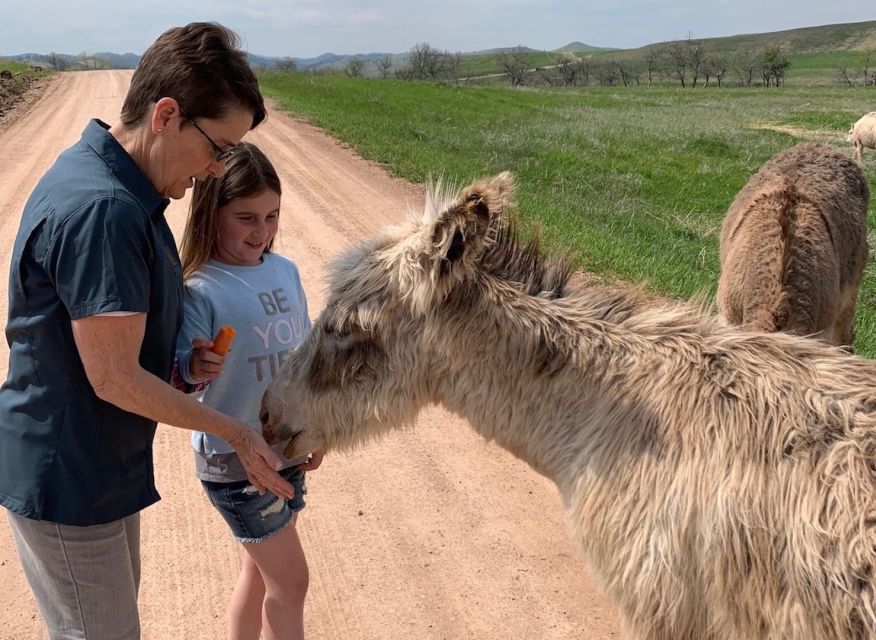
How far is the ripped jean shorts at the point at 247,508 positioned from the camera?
2953 mm

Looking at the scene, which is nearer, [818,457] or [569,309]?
A: [818,457]

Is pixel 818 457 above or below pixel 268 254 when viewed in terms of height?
below

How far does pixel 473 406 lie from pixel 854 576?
128 cm

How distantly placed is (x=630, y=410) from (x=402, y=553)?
2630 mm

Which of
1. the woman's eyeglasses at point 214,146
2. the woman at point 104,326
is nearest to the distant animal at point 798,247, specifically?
the woman's eyeglasses at point 214,146

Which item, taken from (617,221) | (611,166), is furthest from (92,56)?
(617,221)

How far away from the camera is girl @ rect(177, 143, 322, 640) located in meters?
2.90

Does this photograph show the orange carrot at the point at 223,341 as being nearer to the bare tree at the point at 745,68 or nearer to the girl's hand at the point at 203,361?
the girl's hand at the point at 203,361

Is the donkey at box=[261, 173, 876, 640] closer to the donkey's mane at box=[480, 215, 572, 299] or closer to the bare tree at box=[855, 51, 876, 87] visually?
the donkey's mane at box=[480, 215, 572, 299]

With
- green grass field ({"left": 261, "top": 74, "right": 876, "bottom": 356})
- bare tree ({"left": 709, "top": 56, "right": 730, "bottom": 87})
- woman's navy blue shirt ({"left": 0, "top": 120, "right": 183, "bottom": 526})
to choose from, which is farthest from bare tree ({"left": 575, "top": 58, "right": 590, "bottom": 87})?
woman's navy blue shirt ({"left": 0, "top": 120, "right": 183, "bottom": 526})

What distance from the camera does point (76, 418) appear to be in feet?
7.14

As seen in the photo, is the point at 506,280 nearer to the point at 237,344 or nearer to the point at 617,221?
the point at 237,344

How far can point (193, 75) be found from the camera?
216 cm

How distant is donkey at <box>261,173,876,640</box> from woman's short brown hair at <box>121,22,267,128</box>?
776mm
